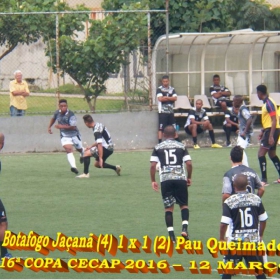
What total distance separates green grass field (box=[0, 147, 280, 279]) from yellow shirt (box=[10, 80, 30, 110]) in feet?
6.03

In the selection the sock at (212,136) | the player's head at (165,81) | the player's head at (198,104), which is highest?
the player's head at (165,81)

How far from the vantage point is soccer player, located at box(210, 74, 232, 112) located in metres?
26.4

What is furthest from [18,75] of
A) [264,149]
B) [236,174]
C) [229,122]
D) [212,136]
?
[236,174]

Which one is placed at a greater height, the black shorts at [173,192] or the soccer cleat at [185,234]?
the black shorts at [173,192]

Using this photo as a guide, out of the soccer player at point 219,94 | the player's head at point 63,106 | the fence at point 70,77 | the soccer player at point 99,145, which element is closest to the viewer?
the soccer player at point 99,145

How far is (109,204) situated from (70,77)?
9.38m

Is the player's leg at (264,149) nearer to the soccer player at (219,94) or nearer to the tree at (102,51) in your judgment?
the tree at (102,51)

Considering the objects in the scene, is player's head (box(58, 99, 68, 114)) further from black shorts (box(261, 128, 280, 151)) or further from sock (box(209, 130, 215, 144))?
sock (box(209, 130, 215, 144))

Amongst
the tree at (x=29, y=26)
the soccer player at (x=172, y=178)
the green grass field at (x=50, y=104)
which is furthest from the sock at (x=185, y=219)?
the tree at (x=29, y=26)

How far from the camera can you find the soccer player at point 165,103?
24281mm

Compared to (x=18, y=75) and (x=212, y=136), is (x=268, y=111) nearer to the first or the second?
(x=212, y=136)

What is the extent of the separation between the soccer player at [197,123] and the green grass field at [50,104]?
6.33 ft

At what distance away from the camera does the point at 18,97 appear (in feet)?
81.7

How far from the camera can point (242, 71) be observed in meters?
28.0
